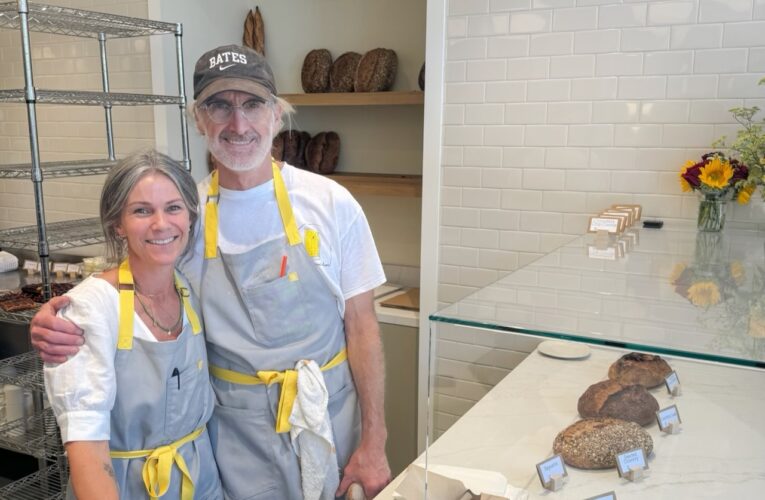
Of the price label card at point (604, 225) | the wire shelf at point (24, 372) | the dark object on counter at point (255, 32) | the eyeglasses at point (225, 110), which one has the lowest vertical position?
the wire shelf at point (24, 372)

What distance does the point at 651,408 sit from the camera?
1.45m

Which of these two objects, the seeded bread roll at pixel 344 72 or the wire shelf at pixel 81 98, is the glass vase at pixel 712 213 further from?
the wire shelf at pixel 81 98

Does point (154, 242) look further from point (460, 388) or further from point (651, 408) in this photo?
point (651, 408)

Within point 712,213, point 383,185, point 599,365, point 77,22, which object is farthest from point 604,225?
point 77,22

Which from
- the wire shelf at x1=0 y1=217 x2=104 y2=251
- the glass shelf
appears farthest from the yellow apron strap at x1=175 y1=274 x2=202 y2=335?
the wire shelf at x1=0 y1=217 x2=104 y2=251

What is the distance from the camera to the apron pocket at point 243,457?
166 cm

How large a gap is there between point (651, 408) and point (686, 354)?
1.89 feet

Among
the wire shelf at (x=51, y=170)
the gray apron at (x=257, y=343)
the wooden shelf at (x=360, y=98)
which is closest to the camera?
the gray apron at (x=257, y=343)

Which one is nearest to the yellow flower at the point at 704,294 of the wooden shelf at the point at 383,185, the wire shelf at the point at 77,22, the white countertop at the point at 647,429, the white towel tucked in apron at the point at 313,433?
the white countertop at the point at 647,429

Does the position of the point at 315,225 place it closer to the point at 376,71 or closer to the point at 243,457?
the point at 243,457

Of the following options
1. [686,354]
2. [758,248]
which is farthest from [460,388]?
[758,248]

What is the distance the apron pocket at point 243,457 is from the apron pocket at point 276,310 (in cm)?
20

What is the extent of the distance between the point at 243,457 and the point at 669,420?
993 mm

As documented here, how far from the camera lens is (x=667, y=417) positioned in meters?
1.43
